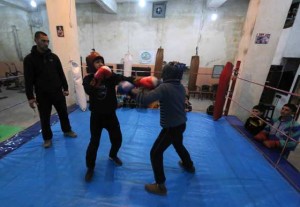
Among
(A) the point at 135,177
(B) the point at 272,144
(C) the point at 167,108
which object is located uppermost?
(C) the point at 167,108

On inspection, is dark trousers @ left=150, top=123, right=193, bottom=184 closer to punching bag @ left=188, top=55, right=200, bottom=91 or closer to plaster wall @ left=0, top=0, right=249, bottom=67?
punching bag @ left=188, top=55, right=200, bottom=91

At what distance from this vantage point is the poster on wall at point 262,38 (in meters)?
3.29

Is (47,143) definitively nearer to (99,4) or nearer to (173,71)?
(173,71)

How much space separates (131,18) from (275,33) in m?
5.92

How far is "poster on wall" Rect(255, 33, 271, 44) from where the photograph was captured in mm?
3292

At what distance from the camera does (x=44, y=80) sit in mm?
2125

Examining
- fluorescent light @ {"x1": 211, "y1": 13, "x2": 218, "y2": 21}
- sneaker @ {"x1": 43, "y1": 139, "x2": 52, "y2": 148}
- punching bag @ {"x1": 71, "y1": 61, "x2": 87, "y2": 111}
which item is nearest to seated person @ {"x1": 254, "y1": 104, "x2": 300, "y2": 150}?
sneaker @ {"x1": 43, "y1": 139, "x2": 52, "y2": 148}

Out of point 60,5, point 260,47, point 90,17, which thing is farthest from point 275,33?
point 90,17

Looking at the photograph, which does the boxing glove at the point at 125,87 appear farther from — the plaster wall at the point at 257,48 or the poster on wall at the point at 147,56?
the poster on wall at the point at 147,56

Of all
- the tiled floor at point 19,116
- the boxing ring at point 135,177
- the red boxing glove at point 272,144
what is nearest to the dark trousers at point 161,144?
the boxing ring at point 135,177

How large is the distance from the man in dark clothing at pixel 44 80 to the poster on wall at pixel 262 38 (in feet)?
11.8

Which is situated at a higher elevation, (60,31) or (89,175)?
(60,31)

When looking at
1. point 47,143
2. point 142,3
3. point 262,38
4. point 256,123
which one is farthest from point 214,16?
point 47,143

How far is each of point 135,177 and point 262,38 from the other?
3473 mm
